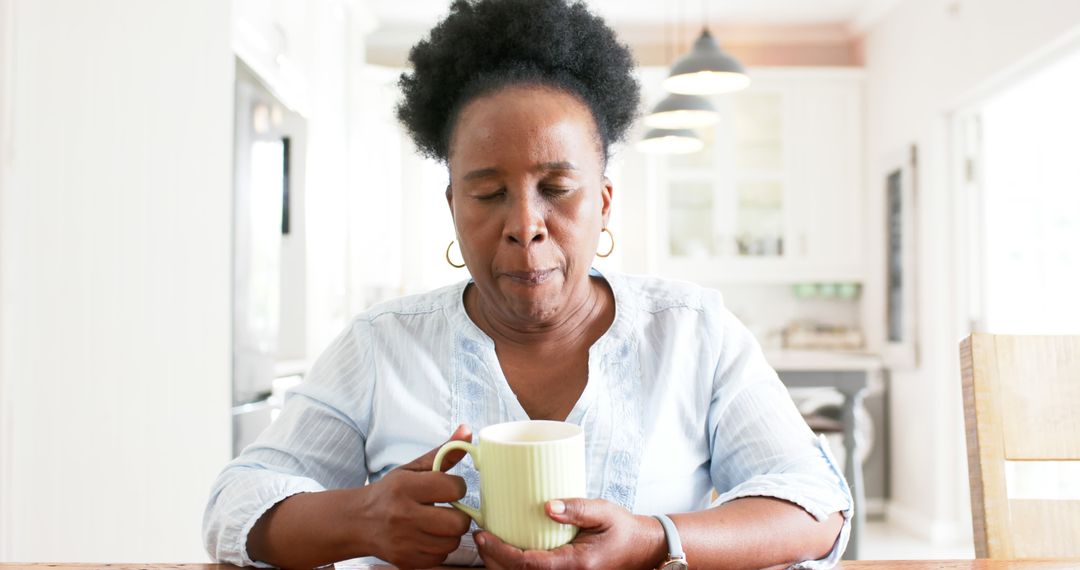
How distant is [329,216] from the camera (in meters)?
3.65

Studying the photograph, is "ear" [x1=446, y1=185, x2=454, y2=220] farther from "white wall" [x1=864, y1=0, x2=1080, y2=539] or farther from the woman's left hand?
"white wall" [x1=864, y1=0, x2=1080, y2=539]

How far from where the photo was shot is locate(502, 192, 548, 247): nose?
941 mm

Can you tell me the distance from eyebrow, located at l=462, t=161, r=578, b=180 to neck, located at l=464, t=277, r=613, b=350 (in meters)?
0.17

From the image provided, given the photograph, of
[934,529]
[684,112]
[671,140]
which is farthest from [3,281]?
[934,529]

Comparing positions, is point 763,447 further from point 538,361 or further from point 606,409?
point 538,361

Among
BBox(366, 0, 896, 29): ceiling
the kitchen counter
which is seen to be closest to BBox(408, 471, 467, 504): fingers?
the kitchen counter

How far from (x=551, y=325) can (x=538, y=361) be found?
50 millimetres

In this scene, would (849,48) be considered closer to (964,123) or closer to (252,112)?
(964,123)

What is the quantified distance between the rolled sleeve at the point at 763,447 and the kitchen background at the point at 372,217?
54 cm

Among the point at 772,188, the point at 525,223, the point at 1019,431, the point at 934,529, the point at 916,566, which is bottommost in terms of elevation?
the point at 934,529

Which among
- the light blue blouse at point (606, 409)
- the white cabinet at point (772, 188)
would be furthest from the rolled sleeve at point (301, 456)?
the white cabinet at point (772, 188)

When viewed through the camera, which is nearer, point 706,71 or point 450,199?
point 450,199

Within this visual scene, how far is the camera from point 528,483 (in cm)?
70

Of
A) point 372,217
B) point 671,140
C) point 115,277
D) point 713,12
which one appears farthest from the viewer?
point 713,12
